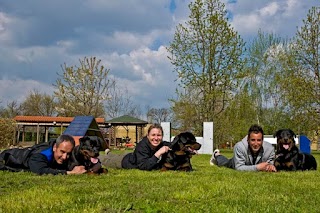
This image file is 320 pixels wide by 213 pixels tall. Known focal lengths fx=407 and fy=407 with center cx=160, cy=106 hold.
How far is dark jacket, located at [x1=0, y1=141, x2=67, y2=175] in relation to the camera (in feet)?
21.3

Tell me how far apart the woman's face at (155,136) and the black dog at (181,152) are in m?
0.28

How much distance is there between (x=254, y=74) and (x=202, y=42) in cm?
927

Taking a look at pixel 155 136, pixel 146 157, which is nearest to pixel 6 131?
pixel 146 157

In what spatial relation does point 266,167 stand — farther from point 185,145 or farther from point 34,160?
point 34,160

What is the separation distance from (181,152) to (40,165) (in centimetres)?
261

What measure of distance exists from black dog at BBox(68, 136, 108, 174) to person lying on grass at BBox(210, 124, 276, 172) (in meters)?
2.95

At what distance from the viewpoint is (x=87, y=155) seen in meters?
6.62

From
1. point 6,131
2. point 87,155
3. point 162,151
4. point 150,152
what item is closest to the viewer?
point 87,155

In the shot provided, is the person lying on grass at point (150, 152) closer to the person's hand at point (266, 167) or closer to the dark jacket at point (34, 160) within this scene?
the dark jacket at point (34, 160)

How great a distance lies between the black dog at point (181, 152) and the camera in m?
7.63

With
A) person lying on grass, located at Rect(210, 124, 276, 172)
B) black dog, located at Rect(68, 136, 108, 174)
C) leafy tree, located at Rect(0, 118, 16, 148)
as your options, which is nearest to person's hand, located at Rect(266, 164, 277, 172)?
person lying on grass, located at Rect(210, 124, 276, 172)

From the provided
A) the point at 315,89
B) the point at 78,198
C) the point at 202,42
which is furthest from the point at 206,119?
the point at 78,198

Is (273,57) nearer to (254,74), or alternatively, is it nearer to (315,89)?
(254,74)

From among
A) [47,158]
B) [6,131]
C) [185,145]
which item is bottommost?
[47,158]
